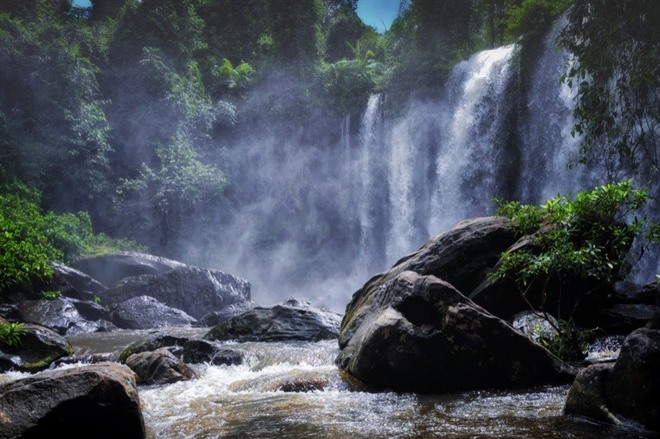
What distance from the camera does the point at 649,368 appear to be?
4309mm

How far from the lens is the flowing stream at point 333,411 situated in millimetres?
4566

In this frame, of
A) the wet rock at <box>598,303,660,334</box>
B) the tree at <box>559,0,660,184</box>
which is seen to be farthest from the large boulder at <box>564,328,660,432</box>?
the wet rock at <box>598,303,660,334</box>

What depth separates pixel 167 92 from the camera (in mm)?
26406

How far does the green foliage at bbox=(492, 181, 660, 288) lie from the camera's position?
6.88 metres

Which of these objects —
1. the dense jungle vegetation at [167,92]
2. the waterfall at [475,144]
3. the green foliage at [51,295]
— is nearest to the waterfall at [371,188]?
the dense jungle vegetation at [167,92]

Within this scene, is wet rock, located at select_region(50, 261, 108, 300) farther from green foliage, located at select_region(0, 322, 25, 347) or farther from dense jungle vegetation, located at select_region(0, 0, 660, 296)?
green foliage, located at select_region(0, 322, 25, 347)

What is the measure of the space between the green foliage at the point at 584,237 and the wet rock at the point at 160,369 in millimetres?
4865

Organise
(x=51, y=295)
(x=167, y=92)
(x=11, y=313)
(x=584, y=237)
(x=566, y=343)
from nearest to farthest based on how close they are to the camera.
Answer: (x=566, y=343)
(x=584, y=237)
(x=11, y=313)
(x=51, y=295)
(x=167, y=92)

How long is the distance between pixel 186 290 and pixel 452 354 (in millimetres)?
14512

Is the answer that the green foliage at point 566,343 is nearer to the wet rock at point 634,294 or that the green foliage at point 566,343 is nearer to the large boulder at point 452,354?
the large boulder at point 452,354

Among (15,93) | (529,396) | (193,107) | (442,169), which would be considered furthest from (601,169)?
(15,93)

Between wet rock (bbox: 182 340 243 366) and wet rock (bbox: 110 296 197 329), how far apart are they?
23.3 feet

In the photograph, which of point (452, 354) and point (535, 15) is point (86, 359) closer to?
point (452, 354)

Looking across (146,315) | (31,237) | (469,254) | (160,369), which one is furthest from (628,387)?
(31,237)
